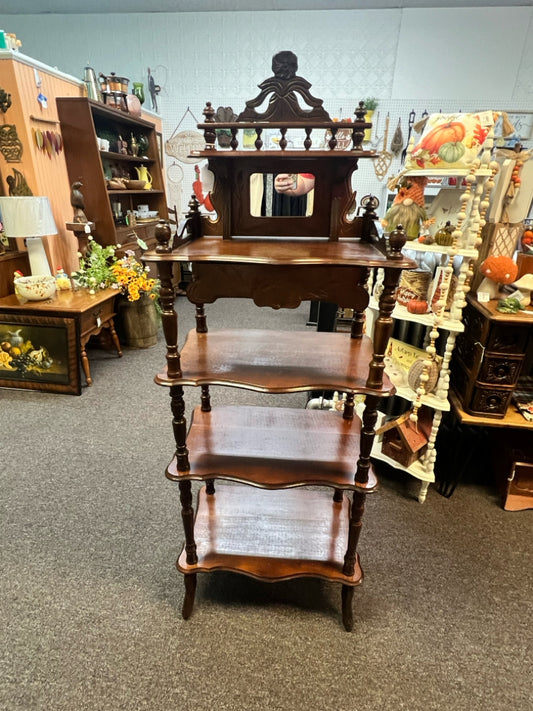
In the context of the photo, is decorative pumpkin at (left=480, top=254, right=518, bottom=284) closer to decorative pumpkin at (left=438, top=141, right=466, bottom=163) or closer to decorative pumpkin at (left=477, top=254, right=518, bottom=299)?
decorative pumpkin at (left=477, top=254, right=518, bottom=299)

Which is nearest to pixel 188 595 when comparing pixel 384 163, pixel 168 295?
pixel 168 295

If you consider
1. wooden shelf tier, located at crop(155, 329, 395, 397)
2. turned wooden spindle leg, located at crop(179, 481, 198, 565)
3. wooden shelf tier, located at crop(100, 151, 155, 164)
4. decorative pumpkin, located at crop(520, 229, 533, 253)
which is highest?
wooden shelf tier, located at crop(100, 151, 155, 164)

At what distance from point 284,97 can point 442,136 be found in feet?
2.88

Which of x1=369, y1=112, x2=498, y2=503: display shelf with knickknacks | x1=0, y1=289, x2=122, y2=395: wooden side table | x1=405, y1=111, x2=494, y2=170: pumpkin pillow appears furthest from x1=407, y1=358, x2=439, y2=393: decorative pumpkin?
x1=0, y1=289, x2=122, y2=395: wooden side table

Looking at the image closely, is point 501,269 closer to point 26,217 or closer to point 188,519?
point 188,519

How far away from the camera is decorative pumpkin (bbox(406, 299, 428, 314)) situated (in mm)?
1846

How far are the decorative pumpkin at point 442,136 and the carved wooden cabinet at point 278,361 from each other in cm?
66

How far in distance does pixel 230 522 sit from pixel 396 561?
75cm

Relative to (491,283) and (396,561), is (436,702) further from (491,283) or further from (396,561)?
(491,283)

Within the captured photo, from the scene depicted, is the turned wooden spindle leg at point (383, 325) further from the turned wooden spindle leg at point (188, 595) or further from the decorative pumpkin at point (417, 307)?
the turned wooden spindle leg at point (188, 595)

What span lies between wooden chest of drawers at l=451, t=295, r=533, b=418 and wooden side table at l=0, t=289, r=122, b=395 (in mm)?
2391

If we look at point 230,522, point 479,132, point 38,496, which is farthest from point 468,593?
point 38,496

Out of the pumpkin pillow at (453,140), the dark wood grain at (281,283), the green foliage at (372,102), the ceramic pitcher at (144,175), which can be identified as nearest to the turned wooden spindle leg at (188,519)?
the dark wood grain at (281,283)

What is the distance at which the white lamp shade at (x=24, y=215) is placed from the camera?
2.60 meters
